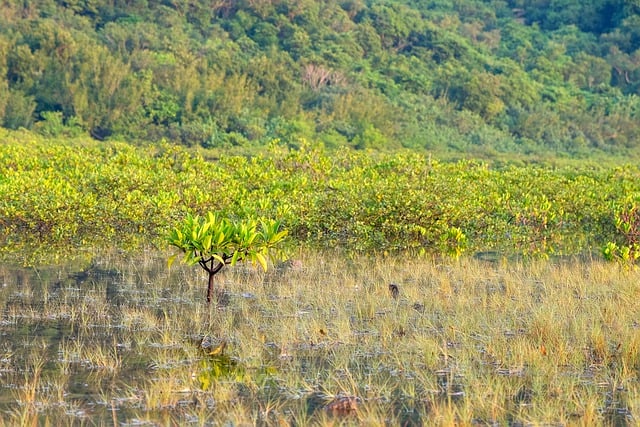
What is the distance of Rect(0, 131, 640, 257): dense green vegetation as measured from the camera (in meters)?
16.1

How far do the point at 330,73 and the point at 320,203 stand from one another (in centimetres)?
3318

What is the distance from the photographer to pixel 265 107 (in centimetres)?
4244

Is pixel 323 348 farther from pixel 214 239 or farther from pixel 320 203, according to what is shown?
pixel 320 203

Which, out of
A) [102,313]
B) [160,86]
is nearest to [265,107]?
[160,86]

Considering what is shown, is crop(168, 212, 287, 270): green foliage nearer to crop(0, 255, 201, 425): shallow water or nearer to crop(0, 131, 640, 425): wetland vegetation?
crop(0, 131, 640, 425): wetland vegetation

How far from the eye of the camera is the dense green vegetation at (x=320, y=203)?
52.9 feet

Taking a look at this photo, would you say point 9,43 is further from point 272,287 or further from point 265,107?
point 272,287

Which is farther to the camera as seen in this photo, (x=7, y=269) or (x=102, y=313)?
(x=7, y=269)

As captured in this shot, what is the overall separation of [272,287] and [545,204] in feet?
22.7

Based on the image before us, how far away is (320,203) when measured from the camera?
17.0 m

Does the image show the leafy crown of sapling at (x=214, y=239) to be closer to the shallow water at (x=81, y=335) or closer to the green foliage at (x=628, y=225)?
the shallow water at (x=81, y=335)

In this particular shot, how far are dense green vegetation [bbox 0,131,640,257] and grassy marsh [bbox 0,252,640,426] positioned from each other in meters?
2.92

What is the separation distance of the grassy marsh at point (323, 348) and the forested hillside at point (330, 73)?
25653 millimetres

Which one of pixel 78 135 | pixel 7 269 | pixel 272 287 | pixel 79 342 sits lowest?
pixel 78 135
